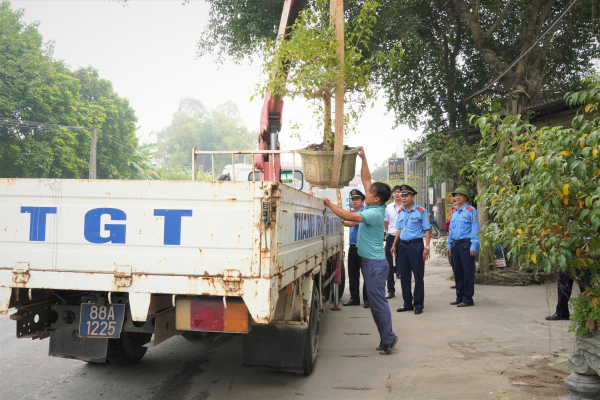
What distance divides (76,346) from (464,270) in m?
6.04

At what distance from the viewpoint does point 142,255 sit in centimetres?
359

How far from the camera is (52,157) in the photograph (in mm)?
33188

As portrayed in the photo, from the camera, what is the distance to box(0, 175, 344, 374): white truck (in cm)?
345

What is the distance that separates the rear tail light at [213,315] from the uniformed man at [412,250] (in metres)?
4.71

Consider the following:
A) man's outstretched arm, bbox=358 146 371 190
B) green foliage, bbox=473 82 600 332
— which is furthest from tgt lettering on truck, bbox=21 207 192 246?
man's outstretched arm, bbox=358 146 371 190

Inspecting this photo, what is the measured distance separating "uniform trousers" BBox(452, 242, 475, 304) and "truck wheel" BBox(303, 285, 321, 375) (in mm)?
3635

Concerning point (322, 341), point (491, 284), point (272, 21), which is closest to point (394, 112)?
point (272, 21)

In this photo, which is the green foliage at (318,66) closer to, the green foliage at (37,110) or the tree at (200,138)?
the green foliage at (37,110)

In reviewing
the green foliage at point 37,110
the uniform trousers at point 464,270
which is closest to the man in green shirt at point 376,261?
the uniform trousers at point 464,270

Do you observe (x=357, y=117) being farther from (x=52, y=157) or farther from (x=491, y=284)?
(x=52, y=157)

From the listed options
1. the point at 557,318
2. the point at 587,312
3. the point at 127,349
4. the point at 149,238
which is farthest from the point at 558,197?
the point at 557,318

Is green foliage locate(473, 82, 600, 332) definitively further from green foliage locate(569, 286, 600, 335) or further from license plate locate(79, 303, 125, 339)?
license plate locate(79, 303, 125, 339)

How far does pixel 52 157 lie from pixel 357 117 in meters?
31.1

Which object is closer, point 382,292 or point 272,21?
point 382,292
